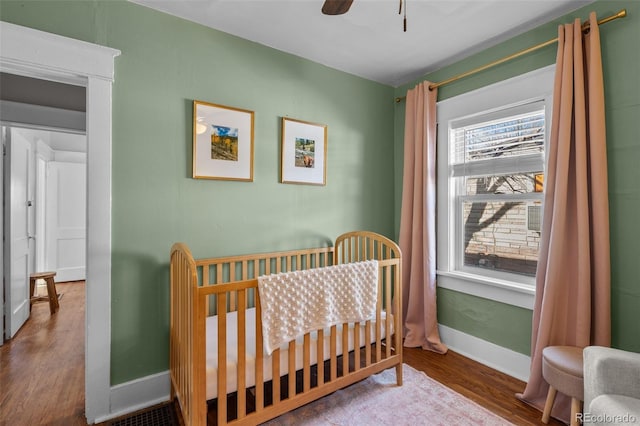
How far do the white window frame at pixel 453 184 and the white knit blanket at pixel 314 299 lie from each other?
1066 mm

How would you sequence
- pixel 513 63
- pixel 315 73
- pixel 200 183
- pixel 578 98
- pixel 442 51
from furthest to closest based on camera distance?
pixel 315 73, pixel 442 51, pixel 513 63, pixel 200 183, pixel 578 98

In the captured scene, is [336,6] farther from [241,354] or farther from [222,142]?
[241,354]

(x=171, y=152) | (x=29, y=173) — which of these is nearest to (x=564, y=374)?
(x=171, y=152)

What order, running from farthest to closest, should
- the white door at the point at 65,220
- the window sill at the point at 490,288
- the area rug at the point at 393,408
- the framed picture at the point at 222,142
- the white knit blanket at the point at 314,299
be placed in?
the white door at the point at 65,220 → the window sill at the point at 490,288 → the framed picture at the point at 222,142 → the area rug at the point at 393,408 → the white knit blanket at the point at 314,299

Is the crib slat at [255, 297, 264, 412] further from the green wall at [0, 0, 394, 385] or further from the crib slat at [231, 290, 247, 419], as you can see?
the green wall at [0, 0, 394, 385]

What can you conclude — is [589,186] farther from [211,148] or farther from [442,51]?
[211,148]

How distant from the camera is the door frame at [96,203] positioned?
1.70 m

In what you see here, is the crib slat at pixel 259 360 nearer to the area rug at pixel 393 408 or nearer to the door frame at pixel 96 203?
the area rug at pixel 393 408

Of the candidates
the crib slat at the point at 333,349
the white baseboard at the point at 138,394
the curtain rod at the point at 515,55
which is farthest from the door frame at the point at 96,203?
the curtain rod at the point at 515,55

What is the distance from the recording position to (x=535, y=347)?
6.31 ft

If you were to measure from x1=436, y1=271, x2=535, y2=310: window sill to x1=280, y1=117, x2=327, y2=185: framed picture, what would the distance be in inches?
54.0

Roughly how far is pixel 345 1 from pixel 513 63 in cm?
165

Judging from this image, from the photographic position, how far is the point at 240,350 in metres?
1.45

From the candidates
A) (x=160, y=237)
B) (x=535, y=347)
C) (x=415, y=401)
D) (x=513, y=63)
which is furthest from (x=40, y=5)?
(x=535, y=347)
